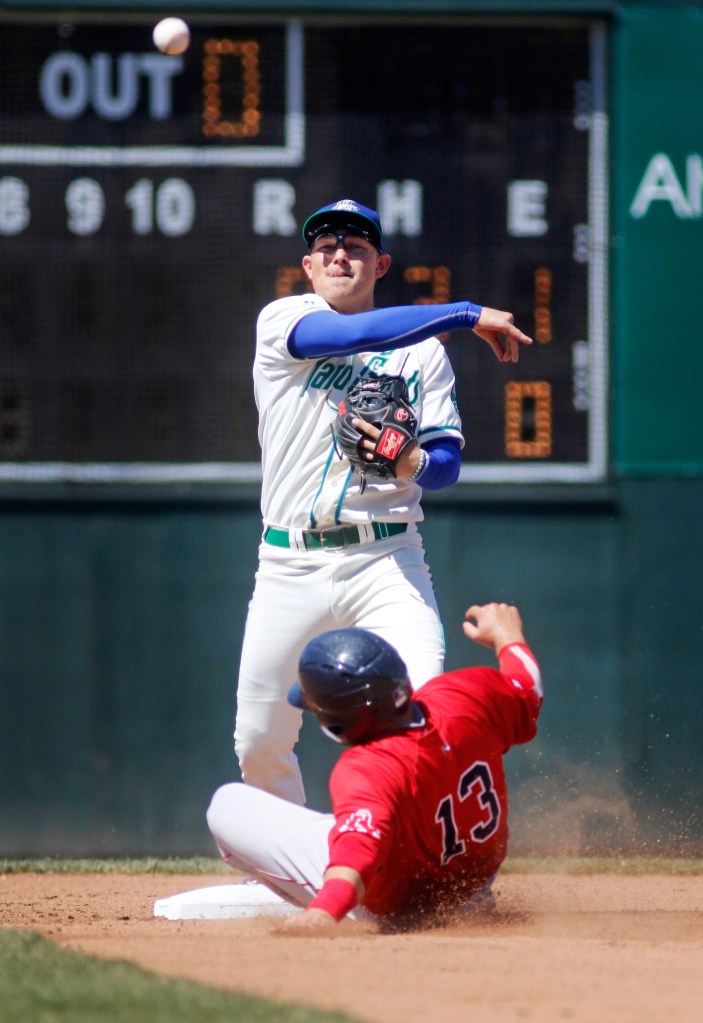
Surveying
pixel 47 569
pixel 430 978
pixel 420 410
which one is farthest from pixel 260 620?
pixel 47 569

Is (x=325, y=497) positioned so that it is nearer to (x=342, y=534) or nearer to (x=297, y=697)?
(x=342, y=534)

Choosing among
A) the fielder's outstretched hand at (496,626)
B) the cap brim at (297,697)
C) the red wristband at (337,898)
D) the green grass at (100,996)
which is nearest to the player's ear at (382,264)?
the fielder's outstretched hand at (496,626)

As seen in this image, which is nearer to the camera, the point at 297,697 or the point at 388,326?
the point at 297,697

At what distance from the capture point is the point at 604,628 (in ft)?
17.5

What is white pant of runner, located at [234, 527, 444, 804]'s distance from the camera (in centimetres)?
372

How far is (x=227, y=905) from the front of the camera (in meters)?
3.92

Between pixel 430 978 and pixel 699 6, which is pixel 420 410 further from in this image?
pixel 699 6

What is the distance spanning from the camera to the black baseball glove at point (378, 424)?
360cm

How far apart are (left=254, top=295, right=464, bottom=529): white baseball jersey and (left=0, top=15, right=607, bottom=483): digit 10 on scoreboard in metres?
1.41

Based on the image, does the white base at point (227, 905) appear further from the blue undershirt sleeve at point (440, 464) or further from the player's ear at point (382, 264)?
the player's ear at point (382, 264)

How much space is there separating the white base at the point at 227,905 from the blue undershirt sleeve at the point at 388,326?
1389 millimetres

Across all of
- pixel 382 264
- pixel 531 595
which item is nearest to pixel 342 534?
pixel 382 264

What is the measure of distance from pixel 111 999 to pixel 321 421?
1.66 m

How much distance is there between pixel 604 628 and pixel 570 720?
0.34 metres
